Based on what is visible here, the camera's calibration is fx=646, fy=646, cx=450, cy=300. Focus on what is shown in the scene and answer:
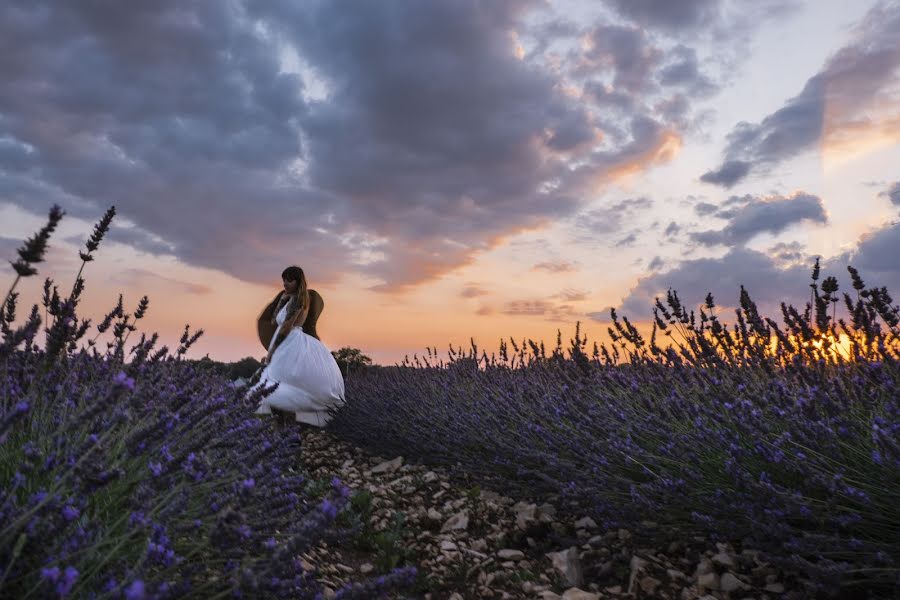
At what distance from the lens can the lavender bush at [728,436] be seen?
2107 millimetres

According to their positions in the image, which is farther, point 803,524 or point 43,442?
point 803,524

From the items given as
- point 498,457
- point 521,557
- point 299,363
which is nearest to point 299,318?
point 299,363

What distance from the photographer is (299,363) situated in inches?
246

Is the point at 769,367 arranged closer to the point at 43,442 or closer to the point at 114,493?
the point at 114,493

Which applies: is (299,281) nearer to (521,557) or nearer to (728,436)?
(521,557)

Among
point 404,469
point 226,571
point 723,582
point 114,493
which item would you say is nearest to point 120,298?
point 114,493

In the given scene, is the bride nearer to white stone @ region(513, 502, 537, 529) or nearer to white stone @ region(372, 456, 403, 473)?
white stone @ region(372, 456, 403, 473)

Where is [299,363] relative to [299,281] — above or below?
below

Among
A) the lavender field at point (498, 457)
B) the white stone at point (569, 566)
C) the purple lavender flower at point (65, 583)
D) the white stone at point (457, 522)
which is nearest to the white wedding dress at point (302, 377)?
the lavender field at point (498, 457)

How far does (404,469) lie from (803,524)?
9.93 feet

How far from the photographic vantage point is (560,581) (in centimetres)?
263

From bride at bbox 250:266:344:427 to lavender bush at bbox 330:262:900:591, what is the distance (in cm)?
150

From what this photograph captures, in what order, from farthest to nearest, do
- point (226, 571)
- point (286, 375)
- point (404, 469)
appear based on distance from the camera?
point (286, 375)
point (404, 469)
point (226, 571)

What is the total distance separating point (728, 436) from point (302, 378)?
14.9 feet
